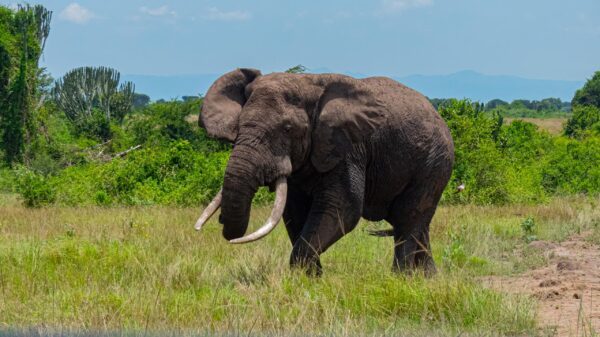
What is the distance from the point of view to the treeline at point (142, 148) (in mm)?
18484

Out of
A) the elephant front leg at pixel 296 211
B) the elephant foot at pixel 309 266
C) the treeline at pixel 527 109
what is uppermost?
the treeline at pixel 527 109

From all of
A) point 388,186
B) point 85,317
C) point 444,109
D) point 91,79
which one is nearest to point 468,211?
point 444,109

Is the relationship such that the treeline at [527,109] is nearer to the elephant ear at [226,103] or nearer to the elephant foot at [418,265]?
the elephant foot at [418,265]

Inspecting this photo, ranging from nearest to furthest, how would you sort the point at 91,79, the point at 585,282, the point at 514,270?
the point at 585,282
the point at 514,270
the point at 91,79

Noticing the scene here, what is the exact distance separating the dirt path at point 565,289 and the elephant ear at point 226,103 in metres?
2.57

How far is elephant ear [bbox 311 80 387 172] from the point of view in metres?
8.29

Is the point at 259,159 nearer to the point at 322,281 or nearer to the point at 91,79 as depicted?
the point at 322,281

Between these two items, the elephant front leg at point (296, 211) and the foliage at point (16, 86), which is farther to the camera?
the foliage at point (16, 86)

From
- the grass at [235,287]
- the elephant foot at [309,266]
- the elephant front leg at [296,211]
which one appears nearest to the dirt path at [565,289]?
the grass at [235,287]

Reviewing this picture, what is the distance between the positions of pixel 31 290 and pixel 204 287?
4.56 ft

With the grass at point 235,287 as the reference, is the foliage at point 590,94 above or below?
above

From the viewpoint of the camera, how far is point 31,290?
7.82 meters

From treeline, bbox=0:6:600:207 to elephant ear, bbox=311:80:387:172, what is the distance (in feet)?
29.6

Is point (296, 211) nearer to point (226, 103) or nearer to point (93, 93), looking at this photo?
point (226, 103)
